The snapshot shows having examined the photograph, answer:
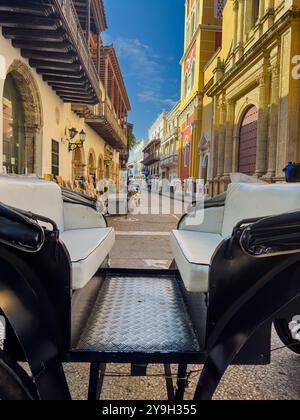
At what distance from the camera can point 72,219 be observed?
120 inches

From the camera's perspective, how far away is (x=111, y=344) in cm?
154

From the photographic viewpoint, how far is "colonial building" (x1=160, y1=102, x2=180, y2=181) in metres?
41.2

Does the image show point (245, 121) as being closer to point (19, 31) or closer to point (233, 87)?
point (233, 87)

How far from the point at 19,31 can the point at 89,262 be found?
7102 millimetres

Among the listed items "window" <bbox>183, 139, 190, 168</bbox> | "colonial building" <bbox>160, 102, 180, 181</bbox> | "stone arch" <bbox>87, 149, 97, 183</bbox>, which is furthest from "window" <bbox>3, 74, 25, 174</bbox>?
"colonial building" <bbox>160, 102, 180, 181</bbox>

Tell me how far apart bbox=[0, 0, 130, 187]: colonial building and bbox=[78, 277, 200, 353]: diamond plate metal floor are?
19.2ft

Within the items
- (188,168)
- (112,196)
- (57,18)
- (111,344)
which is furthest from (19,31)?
(188,168)

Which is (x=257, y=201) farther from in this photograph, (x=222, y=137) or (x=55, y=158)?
(x=222, y=137)

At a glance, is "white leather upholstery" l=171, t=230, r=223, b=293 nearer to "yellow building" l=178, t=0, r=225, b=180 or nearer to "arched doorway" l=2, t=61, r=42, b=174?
"arched doorway" l=2, t=61, r=42, b=174

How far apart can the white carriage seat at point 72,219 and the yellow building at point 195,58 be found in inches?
880

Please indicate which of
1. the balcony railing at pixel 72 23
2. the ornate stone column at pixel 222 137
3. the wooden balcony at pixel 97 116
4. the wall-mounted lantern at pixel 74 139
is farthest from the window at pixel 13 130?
the ornate stone column at pixel 222 137

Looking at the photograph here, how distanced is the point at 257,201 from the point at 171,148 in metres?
44.2

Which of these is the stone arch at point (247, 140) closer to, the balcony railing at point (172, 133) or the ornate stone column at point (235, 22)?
the ornate stone column at point (235, 22)
